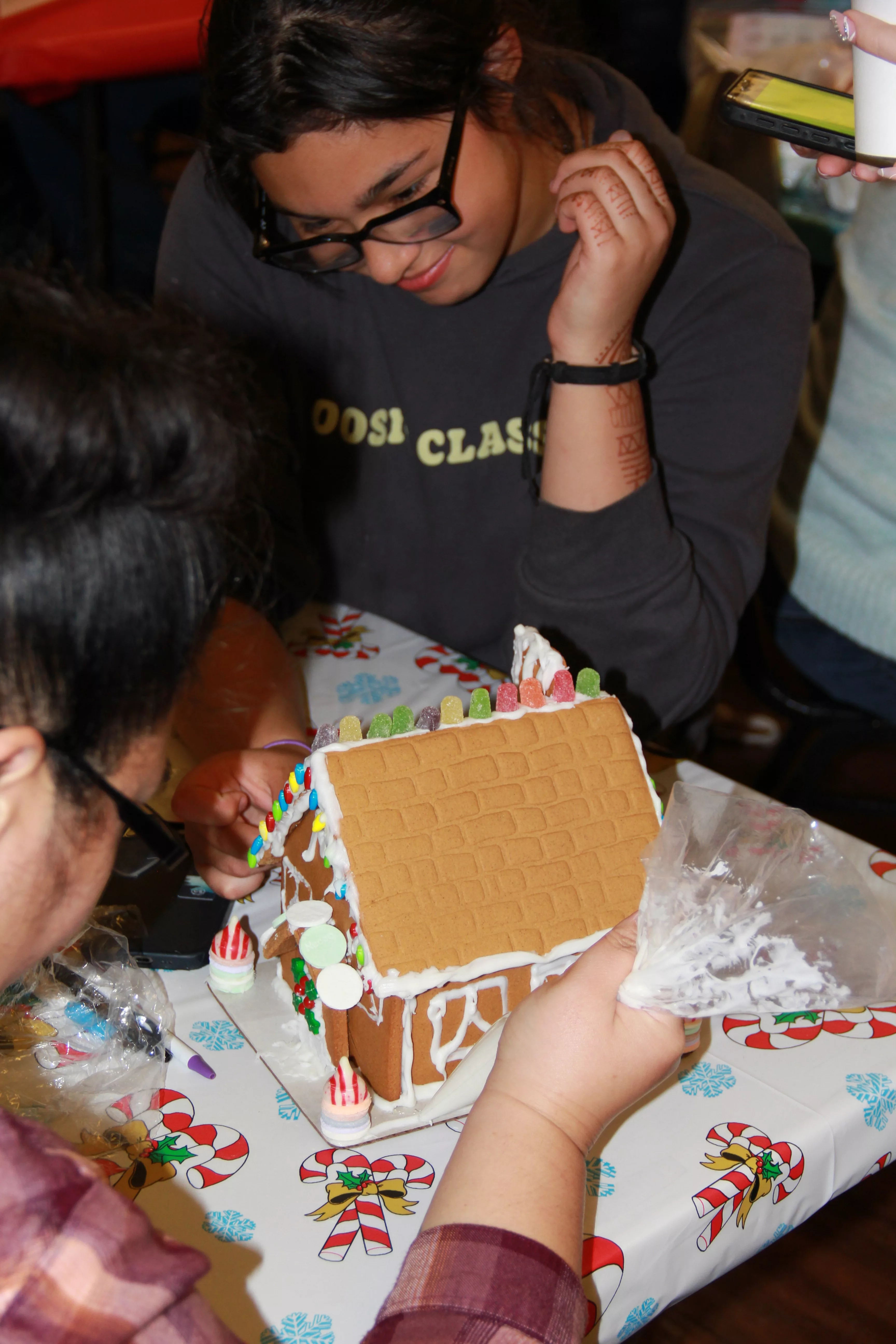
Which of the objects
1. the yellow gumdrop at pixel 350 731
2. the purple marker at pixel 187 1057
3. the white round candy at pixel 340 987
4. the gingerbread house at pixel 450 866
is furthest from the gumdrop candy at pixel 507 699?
the purple marker at pixel 187 1057

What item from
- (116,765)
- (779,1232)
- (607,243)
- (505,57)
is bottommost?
(779,1232)

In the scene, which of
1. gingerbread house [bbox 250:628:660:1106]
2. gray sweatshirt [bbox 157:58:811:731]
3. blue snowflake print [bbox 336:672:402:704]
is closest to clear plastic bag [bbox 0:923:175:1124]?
gingerbread house [bbox 250:628:660:1106]

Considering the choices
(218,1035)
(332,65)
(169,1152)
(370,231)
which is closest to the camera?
(169,1152)

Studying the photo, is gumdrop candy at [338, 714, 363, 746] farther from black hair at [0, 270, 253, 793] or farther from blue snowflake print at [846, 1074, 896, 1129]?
blue snowflake print at [846, 1074, 896, 1129]

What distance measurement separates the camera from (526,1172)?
632 millimetres

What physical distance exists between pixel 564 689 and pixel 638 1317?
0.40 metres

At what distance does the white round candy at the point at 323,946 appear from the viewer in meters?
0.76

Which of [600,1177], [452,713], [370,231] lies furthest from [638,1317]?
[370,231]

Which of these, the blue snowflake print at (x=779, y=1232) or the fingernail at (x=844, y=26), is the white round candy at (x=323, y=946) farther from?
the fingernail at (x=844, y=26)

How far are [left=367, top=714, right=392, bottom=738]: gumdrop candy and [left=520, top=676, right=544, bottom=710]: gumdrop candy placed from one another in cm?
10

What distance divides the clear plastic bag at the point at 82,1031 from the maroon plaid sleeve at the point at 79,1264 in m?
0.22

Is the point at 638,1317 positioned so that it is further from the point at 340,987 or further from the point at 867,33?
the point at 867,33

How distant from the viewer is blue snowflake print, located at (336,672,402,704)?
122cm

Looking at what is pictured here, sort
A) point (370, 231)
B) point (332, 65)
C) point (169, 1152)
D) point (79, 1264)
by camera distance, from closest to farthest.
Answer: point (79, 1264)
point (169, 1152)
point (332, 65)
point (370, 231)
